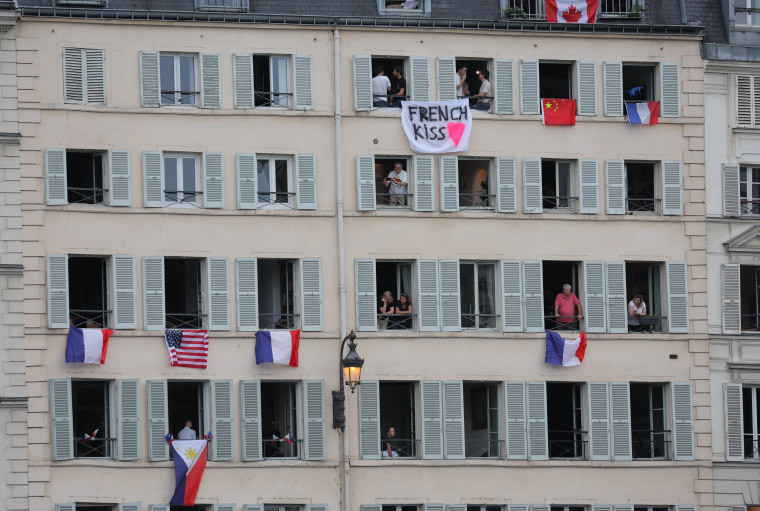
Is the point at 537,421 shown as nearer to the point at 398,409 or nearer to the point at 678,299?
the point at 398,409

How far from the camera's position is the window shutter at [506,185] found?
6819cm

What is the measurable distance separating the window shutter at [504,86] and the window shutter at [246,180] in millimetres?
8131

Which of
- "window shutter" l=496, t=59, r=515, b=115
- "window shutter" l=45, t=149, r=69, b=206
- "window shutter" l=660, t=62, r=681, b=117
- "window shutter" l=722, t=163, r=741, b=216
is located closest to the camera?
"window shutter" l=45, t=149, r=69, b=206

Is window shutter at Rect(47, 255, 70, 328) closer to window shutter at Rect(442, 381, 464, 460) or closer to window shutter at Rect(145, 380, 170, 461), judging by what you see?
window shutter at Rect(145, 380, 170, 461)

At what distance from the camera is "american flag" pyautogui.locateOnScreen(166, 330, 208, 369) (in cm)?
6531

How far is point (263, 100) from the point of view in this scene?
222 feet

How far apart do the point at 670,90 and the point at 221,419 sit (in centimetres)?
1803

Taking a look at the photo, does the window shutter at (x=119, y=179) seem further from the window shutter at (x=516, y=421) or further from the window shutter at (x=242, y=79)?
the window shutter at (x=516, y=421)

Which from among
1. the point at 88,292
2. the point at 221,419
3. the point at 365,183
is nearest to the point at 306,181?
the point at 365,183

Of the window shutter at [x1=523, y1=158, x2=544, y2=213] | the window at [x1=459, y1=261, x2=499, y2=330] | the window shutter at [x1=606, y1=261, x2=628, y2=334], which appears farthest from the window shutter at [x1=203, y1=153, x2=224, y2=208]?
the window shutter at [x1=606, y1=261, x2=628, y2=334]

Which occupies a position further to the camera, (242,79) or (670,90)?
(670,90)

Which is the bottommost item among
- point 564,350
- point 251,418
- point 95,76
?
point 251,418

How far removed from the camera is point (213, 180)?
218 ft

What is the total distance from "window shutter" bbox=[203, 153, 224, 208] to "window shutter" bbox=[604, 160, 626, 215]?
12.4 metres
